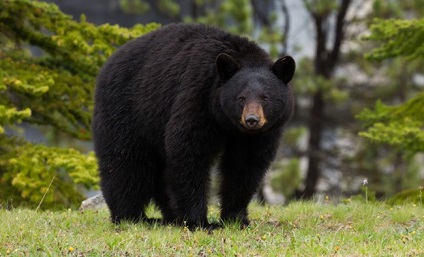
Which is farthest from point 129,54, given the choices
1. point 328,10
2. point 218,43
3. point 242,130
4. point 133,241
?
point 328,10

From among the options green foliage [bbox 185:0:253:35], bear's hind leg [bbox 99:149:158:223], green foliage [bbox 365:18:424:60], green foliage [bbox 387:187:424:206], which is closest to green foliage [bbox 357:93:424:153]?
green foliage [bbox 387:187:424:206]

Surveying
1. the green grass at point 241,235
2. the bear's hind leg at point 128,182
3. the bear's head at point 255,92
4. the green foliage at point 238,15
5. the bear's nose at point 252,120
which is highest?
the green foliage at point 238,15

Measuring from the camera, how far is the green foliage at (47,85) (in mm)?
10680

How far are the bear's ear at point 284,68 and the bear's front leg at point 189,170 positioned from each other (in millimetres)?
842

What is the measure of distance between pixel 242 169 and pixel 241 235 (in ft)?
3.07

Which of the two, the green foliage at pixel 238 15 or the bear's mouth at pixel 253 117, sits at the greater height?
the green foliage at pixel 238 15

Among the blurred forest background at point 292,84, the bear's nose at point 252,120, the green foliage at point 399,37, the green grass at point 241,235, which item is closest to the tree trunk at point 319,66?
the blurred forest background at point 292,84

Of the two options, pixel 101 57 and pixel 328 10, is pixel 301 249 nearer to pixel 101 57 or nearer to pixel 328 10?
pixel 101 57

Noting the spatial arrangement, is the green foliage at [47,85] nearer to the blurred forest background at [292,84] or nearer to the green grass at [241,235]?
the blurred forest background at [292,84]

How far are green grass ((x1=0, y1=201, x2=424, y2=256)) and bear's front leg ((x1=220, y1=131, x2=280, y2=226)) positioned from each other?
291 millimetres

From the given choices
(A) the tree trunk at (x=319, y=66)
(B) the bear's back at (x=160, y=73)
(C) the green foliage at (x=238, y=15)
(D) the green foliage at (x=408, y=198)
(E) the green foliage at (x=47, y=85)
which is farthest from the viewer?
(A) the tree trunk at (x=319, y=66)

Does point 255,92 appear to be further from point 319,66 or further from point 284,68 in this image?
point 319,66

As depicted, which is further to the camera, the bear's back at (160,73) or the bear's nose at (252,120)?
the bear's back at (160,73)

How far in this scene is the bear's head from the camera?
740cm
